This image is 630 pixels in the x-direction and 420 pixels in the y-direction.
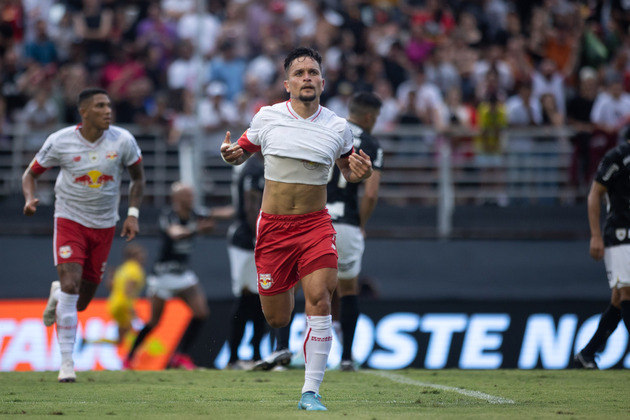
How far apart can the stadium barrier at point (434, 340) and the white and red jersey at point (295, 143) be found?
7308 mm

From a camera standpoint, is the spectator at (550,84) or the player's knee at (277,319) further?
the spectator at (550,84)

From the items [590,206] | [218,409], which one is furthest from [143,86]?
[218,409]

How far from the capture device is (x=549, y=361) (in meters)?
14.3

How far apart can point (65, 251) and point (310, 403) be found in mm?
3656

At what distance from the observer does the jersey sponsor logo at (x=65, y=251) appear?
9.09 m

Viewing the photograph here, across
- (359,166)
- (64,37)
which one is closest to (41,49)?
(64,37)

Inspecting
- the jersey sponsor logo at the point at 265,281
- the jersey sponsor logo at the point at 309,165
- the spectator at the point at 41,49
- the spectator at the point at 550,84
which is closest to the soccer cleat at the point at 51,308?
the jersey sponsor logo at the point at 265,281

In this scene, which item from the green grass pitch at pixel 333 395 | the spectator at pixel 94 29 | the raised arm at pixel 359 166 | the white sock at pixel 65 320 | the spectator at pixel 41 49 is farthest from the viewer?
the spectator at pixel 94 29

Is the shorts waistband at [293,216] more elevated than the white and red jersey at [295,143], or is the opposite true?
the white and red jersey at [295,143]

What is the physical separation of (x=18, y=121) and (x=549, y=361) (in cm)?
1027

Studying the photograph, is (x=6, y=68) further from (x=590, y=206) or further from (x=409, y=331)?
(x=590, y=206)

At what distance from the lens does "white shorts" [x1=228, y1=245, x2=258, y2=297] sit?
11617mm

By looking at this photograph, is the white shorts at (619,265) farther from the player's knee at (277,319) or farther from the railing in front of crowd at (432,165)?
the railing in front of crowd at (432,165)

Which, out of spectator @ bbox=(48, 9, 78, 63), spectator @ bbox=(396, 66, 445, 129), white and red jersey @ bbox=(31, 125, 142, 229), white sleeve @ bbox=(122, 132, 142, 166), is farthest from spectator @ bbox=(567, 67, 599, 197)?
spectator @ bbox=(48, 9, 78, 63)
